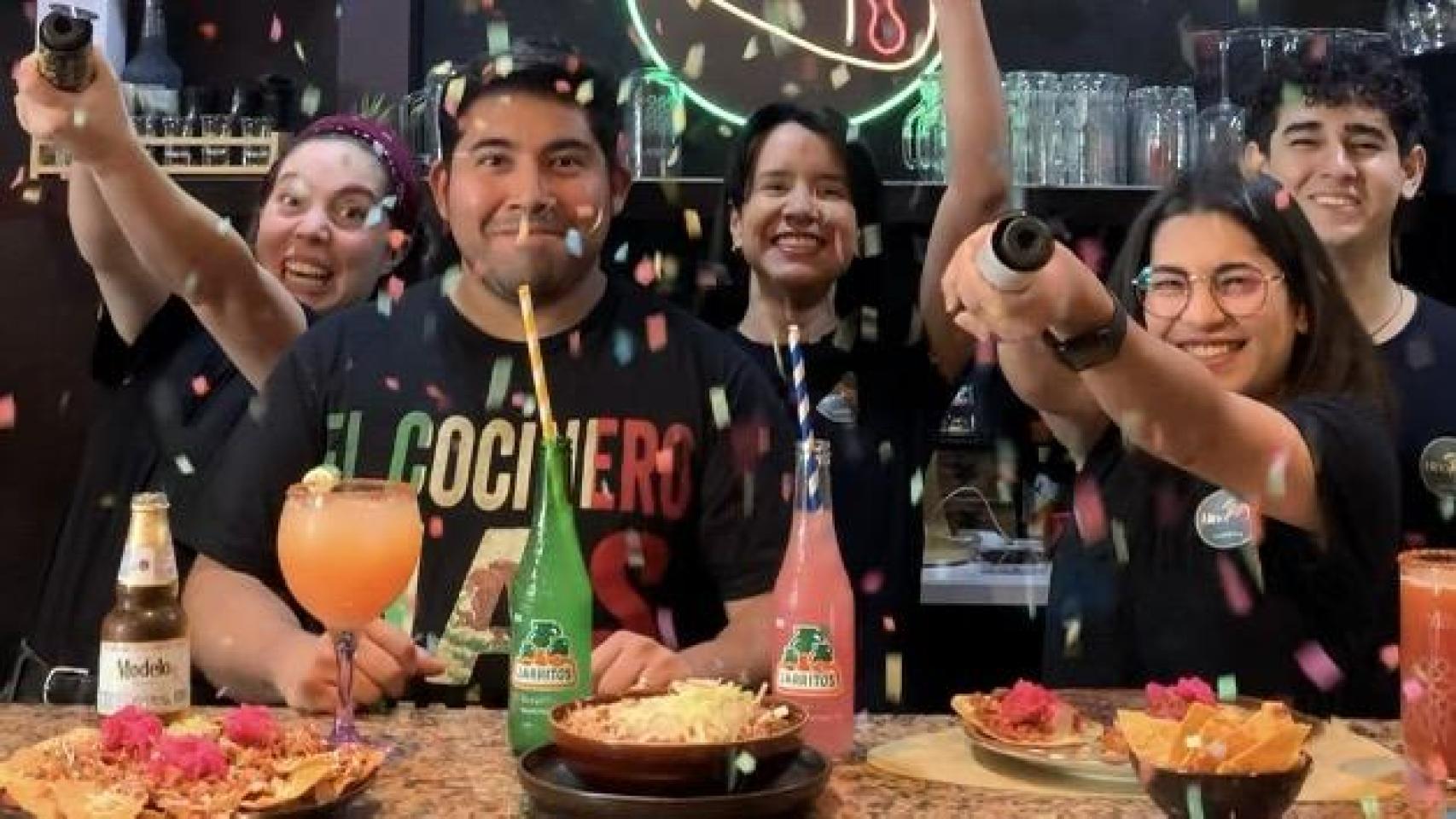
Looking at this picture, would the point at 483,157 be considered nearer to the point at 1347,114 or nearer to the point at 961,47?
the point at 961,47

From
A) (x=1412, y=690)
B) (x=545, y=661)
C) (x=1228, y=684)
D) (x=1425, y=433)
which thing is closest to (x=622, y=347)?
(x=545, y=661)

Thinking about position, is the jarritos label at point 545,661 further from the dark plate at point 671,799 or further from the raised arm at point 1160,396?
the raised arm at point 1160,396

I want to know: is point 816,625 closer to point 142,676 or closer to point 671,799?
point 671,799

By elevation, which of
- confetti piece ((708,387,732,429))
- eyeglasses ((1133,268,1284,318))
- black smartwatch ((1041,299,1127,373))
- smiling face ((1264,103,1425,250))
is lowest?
confetti piece ((708,387,732,429))

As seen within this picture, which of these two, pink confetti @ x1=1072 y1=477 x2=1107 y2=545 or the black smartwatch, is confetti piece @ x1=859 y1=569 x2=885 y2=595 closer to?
pink confetti @ x1=1072 y1=477 x2=1107 y2=545

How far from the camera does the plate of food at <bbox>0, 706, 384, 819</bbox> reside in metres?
1.10

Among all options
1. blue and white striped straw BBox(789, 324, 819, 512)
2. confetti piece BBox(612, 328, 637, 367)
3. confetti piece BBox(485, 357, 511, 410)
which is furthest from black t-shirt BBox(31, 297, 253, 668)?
blue and white striped straw BBox(789, 324, 819, 512)

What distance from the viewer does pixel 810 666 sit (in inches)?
54.1

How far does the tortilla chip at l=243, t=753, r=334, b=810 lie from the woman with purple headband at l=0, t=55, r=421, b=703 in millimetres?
1133

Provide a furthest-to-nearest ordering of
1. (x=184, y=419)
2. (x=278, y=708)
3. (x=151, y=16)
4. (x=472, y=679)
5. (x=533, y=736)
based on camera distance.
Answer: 1. (x=151, y=16)
2. (x=184, y=419)
3. (x=472, y=679)
4. (x=278, y=708)
5. (x=533, y=736)

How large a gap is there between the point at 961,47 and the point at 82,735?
1533 mm

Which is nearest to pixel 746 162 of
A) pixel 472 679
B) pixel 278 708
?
pixel 472 679

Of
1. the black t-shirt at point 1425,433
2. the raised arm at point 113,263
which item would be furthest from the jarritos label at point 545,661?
the black t-shirt at point 1425,433

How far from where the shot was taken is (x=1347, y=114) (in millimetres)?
2689
